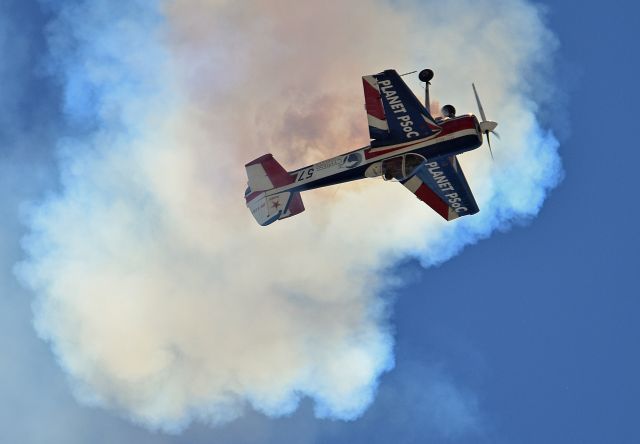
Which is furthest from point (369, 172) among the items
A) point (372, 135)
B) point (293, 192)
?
point (293, 192)

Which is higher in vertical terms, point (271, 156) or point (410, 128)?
point (271, 156)

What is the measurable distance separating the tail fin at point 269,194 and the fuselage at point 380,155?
43 centimetres

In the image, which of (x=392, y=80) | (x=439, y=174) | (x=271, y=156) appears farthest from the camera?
(x=271, y=156)

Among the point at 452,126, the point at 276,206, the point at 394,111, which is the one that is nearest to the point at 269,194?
the point at 276,206

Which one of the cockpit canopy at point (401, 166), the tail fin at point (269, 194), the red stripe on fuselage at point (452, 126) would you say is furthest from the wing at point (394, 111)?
the tail fin at point (269, 194)

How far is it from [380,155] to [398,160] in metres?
1.57

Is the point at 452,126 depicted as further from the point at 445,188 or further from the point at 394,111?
the point at 445,188

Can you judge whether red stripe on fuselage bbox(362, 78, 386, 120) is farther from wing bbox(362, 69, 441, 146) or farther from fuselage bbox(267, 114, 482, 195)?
fuselage bbox(267, 114, 482, 195)

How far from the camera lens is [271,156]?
249ft

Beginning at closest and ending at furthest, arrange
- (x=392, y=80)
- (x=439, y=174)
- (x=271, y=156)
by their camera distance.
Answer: (x=392, y=80), (x=439, y=174), (x=271, y=156)

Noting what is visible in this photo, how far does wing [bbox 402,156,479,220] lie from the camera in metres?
71.0

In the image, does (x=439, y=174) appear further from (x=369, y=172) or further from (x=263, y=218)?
(x=263, y=218)

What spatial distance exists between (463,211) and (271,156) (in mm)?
17327

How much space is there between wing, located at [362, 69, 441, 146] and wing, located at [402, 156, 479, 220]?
14.4 ft
